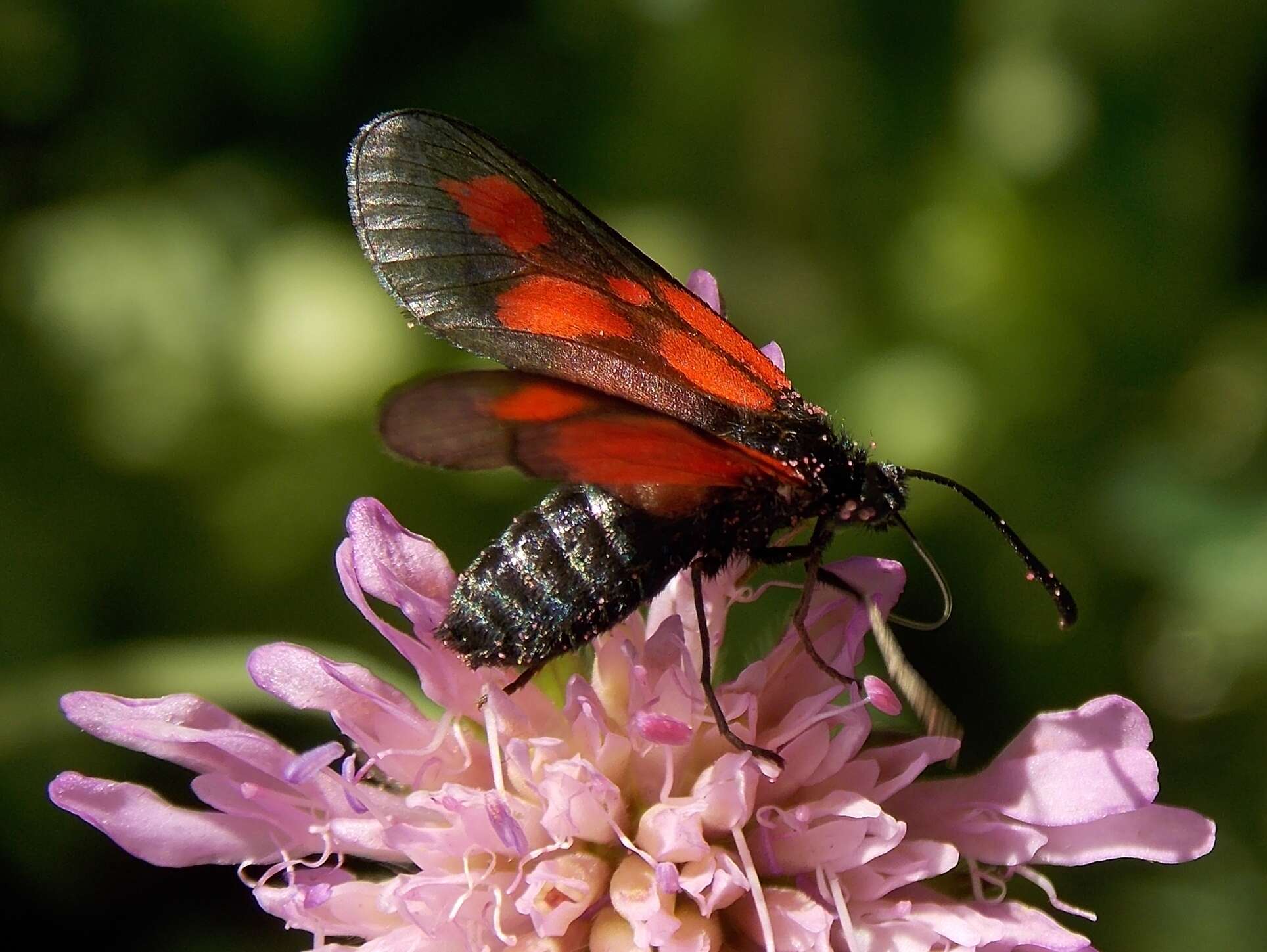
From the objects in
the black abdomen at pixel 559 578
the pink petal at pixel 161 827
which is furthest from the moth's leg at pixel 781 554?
the pink petal at pixel 161 827

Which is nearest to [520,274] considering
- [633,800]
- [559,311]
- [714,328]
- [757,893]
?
[559,311]

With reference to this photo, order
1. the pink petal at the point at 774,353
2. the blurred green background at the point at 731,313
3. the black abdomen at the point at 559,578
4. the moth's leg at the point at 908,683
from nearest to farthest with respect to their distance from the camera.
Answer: the black abdomen at the point at 559,578
the moth's leg at the point at 908,683
the pink petal at the point at 774,353
the blurred green background at the point at 731,313

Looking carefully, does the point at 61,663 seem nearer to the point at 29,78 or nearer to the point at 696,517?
the point at 29,78


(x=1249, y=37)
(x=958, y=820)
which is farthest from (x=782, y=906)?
(x=1249, y=37)

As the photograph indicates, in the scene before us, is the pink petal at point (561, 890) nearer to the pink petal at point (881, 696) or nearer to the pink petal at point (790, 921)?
the pink petal at point (790, 921)

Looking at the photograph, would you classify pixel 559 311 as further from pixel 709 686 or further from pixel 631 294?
pixel 709 686

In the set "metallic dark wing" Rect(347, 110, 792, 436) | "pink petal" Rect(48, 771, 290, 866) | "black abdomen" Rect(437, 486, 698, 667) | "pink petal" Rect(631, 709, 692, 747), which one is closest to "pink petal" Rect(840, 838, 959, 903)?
"pink petal" Rect(631, 709, 692, 747)
